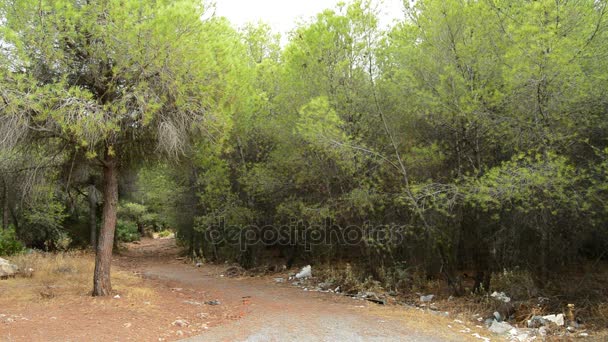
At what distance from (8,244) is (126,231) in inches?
647

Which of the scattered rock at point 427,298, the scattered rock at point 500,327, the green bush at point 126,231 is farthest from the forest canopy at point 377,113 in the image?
the green bush at point 126,231

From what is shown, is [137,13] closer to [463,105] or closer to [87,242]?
[463,105]

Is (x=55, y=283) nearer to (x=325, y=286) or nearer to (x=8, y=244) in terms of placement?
(x=325, y=286)

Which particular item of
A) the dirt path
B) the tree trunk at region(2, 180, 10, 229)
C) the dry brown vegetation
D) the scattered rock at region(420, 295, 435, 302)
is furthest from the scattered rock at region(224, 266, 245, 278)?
the tree trunk at region(2, 180, 10, 229)

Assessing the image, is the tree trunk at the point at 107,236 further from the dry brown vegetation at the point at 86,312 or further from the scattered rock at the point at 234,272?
the scattered rock at the point at 234,272

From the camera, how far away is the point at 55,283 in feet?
35.7

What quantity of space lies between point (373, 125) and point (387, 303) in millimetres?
4387

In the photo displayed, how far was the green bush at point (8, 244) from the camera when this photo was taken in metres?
16.1

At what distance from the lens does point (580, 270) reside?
10703 millimetres

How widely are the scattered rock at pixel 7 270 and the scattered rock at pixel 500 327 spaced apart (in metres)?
11.7

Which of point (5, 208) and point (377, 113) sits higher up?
point (377, 113)

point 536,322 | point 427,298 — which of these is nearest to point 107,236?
point 427,298

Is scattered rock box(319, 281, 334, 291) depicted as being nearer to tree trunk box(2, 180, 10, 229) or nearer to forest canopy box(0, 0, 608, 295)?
forest canopy box(0, 0, 608, 295)

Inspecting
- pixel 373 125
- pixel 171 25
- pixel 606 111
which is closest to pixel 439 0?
pixel 373 125
